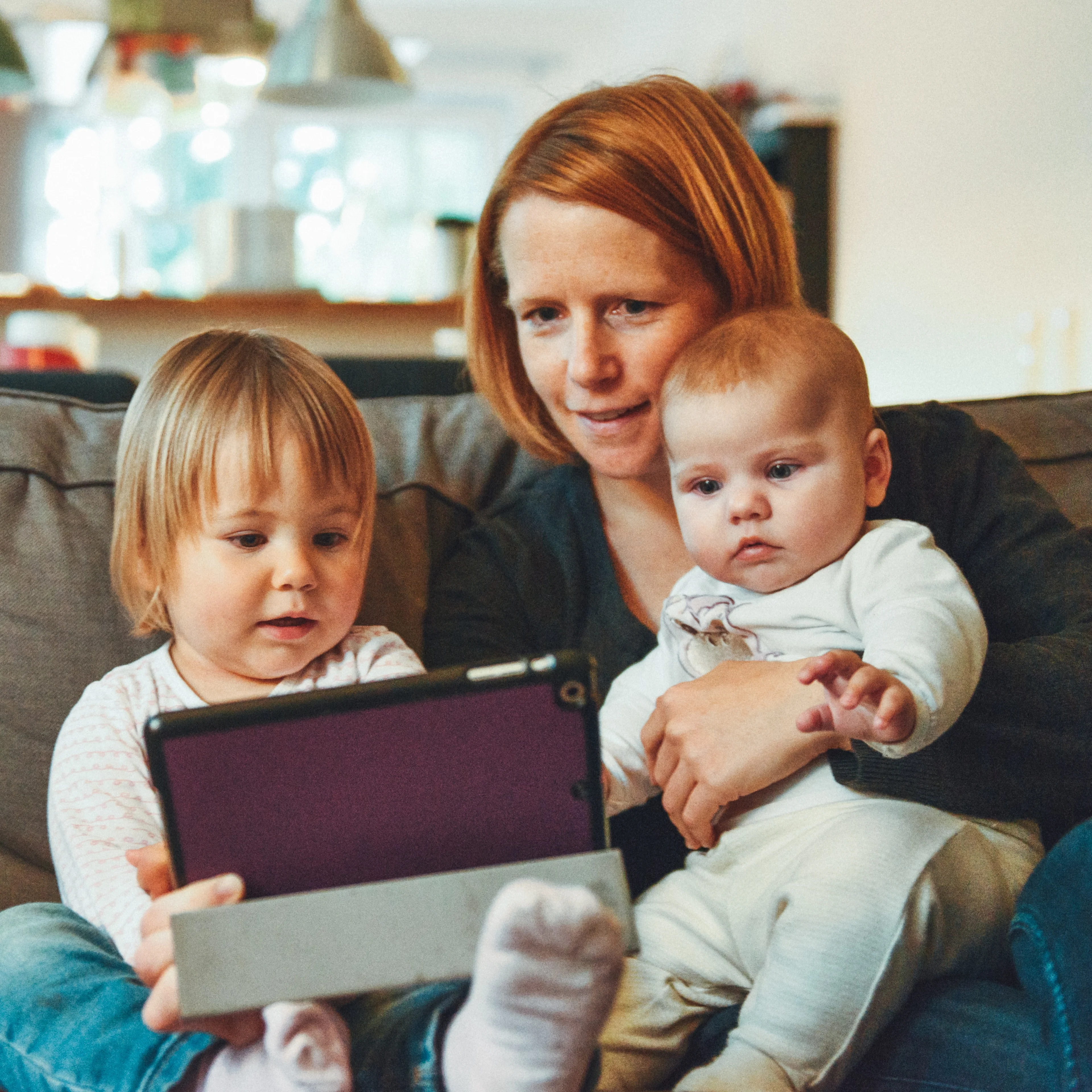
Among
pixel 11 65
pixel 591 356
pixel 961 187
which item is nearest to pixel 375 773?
pixel 591 356

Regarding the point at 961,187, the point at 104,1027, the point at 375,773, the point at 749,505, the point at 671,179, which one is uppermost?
the point at 961,187

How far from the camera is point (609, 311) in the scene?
49.4 inches

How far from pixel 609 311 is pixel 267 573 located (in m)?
0.45

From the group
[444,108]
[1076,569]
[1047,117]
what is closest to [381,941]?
[1076,569]

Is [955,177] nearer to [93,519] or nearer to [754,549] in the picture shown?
[754,549]

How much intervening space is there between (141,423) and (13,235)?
19.7 ft

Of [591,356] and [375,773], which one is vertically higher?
[591,356]

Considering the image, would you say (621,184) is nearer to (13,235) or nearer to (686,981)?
(686,981)

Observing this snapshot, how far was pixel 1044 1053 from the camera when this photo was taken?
2.79 feet

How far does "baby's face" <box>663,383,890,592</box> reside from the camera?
1.04 meters

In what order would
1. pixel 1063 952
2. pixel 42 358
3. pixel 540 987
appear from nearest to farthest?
pixel 540 987, pixel 1063 952, pixel 42 358

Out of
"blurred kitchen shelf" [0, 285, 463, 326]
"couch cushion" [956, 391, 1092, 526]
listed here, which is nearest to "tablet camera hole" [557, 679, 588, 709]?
"couch cushion" [956, 391, 1092, 526]

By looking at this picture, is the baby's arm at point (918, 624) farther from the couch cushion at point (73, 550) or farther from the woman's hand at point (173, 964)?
the couch cushion at point (73, 550)

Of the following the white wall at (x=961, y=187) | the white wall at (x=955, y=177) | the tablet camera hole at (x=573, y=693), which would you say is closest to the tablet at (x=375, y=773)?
the tablet camera hole at (x=573, y=693)
